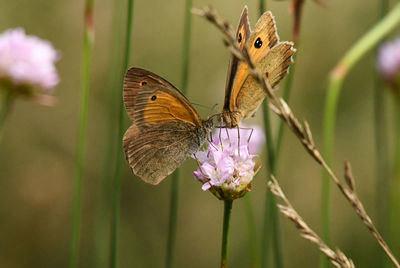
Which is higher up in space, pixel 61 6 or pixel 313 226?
pixel 61 6

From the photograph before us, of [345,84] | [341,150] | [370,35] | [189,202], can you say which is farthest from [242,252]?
[370,35]

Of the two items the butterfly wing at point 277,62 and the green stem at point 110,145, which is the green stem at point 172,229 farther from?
the butterfly wing at point 277,62

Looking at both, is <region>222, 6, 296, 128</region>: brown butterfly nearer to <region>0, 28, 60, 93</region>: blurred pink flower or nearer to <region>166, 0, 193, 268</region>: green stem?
<region>166, 0, 193, 268</region>: green stem

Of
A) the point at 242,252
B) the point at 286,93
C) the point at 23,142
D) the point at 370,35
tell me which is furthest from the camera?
the point at 23,142

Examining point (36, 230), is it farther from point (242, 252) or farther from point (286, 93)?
point (286, 93)

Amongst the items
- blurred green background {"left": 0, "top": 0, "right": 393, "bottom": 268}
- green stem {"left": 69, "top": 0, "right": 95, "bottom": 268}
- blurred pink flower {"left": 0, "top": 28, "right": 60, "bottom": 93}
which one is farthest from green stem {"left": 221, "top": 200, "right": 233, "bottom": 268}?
blurred green background {"left": 0, "top": 0, "right": 393, "bottom": 268}

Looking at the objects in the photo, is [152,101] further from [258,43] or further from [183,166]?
[183,166]

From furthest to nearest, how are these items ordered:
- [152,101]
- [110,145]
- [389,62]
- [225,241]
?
[389,62] < [110,145] < [152,101] < [225,241]

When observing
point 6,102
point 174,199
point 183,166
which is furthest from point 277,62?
point 183,166
